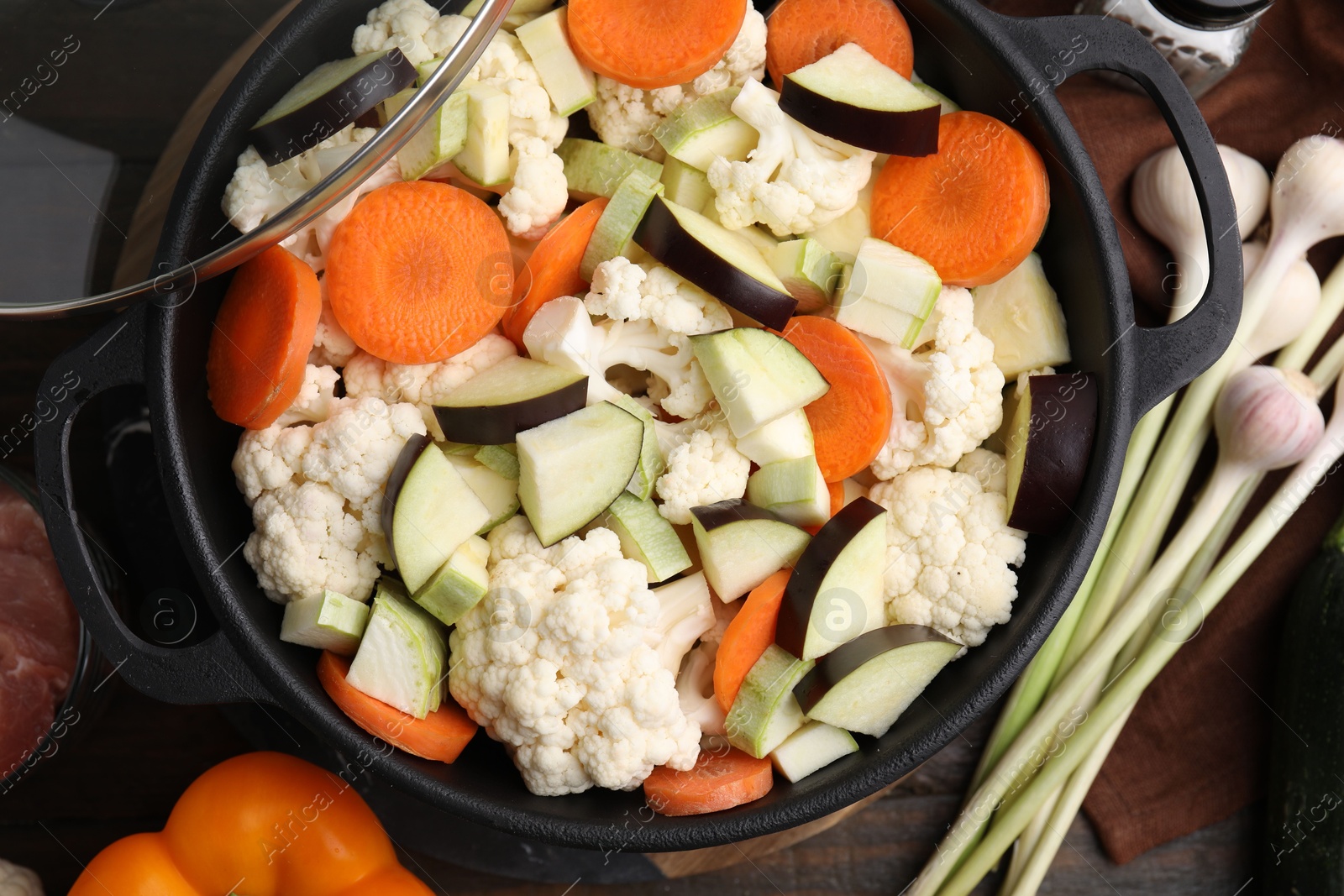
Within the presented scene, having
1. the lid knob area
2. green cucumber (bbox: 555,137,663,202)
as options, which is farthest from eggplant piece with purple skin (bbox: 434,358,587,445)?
the lid knob area

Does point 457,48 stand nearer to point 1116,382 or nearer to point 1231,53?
point 1116,382

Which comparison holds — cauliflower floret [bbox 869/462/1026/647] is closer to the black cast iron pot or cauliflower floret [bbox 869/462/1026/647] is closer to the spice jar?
the black cast iron pot

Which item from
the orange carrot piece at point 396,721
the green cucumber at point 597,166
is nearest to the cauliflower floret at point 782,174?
the green cucumber at point 597,166

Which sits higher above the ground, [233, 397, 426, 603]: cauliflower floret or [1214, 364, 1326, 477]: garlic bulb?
[233, 397, 426, 603]: cauliflower floret

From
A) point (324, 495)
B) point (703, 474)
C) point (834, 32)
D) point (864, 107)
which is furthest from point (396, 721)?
point (834, 32)

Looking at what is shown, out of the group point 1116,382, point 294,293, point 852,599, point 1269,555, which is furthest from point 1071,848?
point 294,293

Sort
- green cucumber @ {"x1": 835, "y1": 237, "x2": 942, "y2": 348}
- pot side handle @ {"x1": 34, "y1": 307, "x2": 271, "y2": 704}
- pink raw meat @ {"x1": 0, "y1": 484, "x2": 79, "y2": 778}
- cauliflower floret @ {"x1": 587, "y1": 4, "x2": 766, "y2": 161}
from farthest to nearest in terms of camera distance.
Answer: pink raw meat @ {"x1": 0, "y1": 484, "x2": 79, "y2": 778} → cauliflower floret @ {"x1": 587, "y1": 4, "x2": 766, "y2": 161} → green cucumber @ {"x1": 835, "y1": 237, "x2": 942, "y2": 348} → pot side handle @ {"x1": 34, "y1": 307, "x2": 271, "y2": 704}

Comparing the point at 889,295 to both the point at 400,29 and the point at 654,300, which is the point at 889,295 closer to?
the point at 654,300
